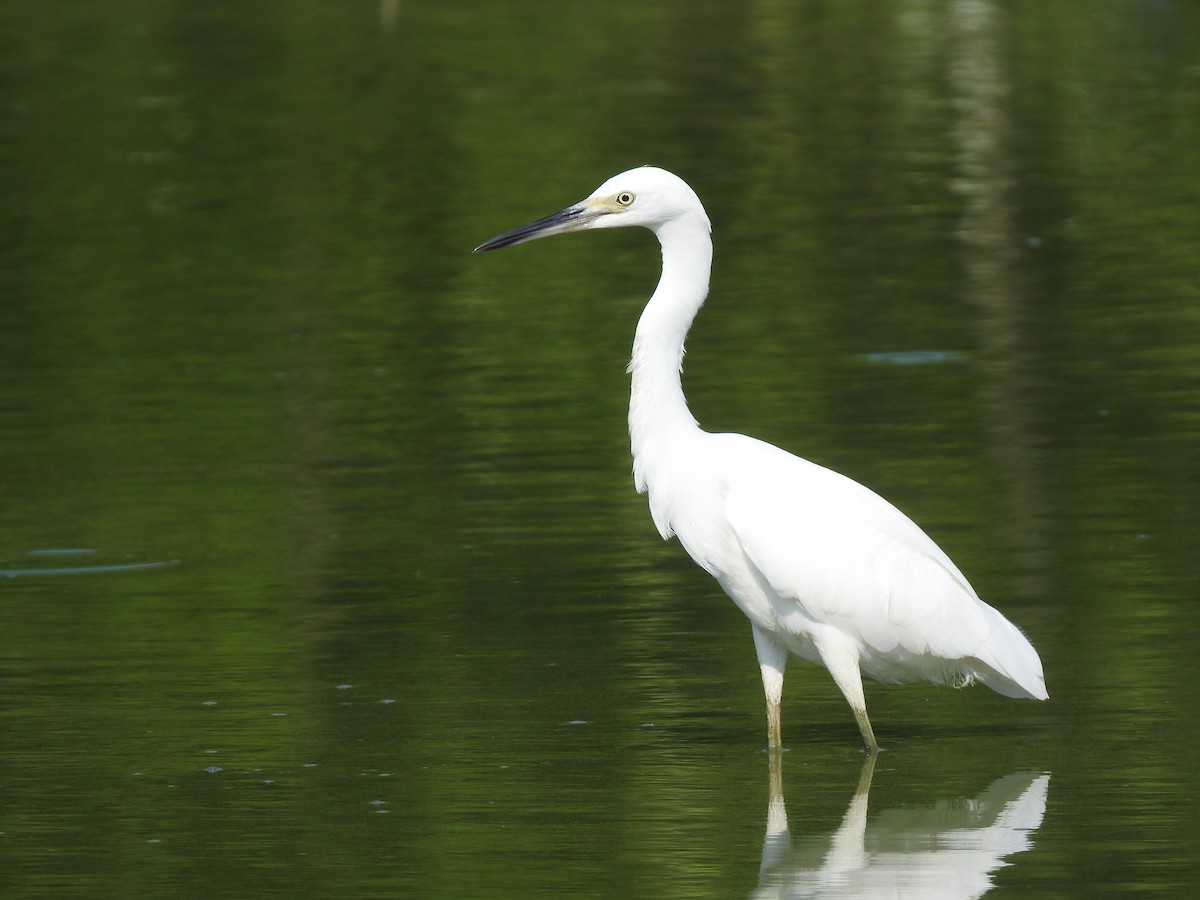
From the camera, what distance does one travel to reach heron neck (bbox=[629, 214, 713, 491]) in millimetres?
7582

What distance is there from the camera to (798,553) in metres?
7.10

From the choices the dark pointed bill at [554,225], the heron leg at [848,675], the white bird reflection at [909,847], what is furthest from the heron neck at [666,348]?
the white bird reflection at [909,847]

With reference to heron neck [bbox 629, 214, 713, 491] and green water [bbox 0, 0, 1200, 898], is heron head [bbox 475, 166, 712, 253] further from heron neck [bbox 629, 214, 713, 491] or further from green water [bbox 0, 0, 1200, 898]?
green water [bbox 0, 0, 1200, 898]

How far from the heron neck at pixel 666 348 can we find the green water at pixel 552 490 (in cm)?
93

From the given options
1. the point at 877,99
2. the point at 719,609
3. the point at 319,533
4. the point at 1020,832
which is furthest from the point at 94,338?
the point at 877,99

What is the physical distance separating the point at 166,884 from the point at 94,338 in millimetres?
8993

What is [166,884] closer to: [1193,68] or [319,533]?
[319,533]

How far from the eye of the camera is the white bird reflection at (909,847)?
620cm

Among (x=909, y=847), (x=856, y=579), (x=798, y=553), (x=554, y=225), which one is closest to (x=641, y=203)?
(x=554, y=225)

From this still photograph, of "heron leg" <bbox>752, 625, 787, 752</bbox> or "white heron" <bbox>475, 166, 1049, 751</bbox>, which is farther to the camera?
"heron leg" <bbox>752, 625, 787, 752</bbox>

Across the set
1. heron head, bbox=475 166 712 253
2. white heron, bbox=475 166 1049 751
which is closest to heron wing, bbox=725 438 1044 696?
white heron, bbox=475 166 1049 751

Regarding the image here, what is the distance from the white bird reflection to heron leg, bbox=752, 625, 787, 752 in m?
0.26

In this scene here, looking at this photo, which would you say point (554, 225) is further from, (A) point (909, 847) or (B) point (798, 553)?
(A) point (909, 847)

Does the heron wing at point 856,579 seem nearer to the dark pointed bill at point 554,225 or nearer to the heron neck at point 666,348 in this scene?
the heron neck at point 666,348
